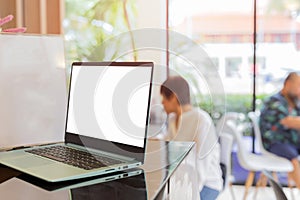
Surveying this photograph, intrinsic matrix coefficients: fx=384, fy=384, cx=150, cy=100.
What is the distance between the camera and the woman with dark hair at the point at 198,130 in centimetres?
212

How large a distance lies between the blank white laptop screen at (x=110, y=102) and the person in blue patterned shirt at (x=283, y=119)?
103 inches

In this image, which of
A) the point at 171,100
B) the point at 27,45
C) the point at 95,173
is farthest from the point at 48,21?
the point at 95,173

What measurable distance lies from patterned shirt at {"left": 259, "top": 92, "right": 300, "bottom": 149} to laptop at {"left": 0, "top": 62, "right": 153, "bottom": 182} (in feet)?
8.85

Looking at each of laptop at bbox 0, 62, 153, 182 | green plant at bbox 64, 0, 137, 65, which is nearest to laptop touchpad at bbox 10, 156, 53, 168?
laptop at bbox 0, 62, 153, 182

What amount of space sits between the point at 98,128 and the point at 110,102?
9 cm

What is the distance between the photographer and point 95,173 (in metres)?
0.88

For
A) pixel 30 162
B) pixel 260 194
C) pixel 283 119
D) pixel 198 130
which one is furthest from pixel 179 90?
pixel 260 194

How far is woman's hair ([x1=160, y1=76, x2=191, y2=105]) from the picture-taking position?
2.35 m

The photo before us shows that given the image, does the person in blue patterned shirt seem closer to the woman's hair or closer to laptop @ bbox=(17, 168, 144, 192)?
the woman's hair

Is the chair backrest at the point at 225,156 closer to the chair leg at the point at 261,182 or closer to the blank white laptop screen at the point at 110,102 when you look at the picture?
the chair leg at the point at 261,182

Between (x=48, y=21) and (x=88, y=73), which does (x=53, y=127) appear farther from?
(x=48, y=21)

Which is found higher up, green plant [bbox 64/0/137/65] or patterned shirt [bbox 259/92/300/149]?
green plant [bbox 64/0/137/65]

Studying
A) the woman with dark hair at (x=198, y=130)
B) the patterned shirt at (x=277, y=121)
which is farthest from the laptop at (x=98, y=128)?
the patterned shirt at (x=277, y=121)

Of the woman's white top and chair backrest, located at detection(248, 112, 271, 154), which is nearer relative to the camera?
the woman's white top
